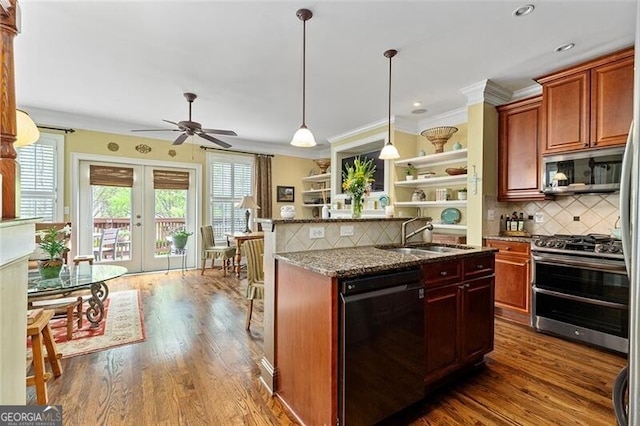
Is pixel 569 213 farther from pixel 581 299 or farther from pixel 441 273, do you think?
pixel 441 273

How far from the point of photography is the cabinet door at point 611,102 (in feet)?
8.68

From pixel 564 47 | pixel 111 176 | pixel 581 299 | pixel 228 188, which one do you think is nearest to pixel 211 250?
pixel 228 188

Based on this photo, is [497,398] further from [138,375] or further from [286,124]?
[286,124]

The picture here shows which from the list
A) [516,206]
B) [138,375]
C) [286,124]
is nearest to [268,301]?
[138,375]

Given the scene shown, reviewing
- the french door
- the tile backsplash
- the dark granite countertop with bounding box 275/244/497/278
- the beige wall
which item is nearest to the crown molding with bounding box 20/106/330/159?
the beige wall

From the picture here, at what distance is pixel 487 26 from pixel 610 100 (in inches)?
56.1

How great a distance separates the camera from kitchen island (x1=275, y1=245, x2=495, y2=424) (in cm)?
153

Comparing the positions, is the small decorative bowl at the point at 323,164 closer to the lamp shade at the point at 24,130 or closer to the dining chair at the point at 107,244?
the dining chair at the point at 107,244

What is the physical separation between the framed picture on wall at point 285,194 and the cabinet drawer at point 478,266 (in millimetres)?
5266

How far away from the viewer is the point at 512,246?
3320mm

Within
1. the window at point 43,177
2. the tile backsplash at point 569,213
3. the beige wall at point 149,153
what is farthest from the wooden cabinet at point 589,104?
the window at point 43,177

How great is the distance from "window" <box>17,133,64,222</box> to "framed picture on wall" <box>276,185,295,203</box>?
3911 mm

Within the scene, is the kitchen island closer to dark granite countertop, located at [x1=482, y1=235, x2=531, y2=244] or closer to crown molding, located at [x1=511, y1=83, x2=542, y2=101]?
dark granite countertop, located at [x1=482, y1=235, x2=531, y2=244]

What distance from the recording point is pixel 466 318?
2.15m
